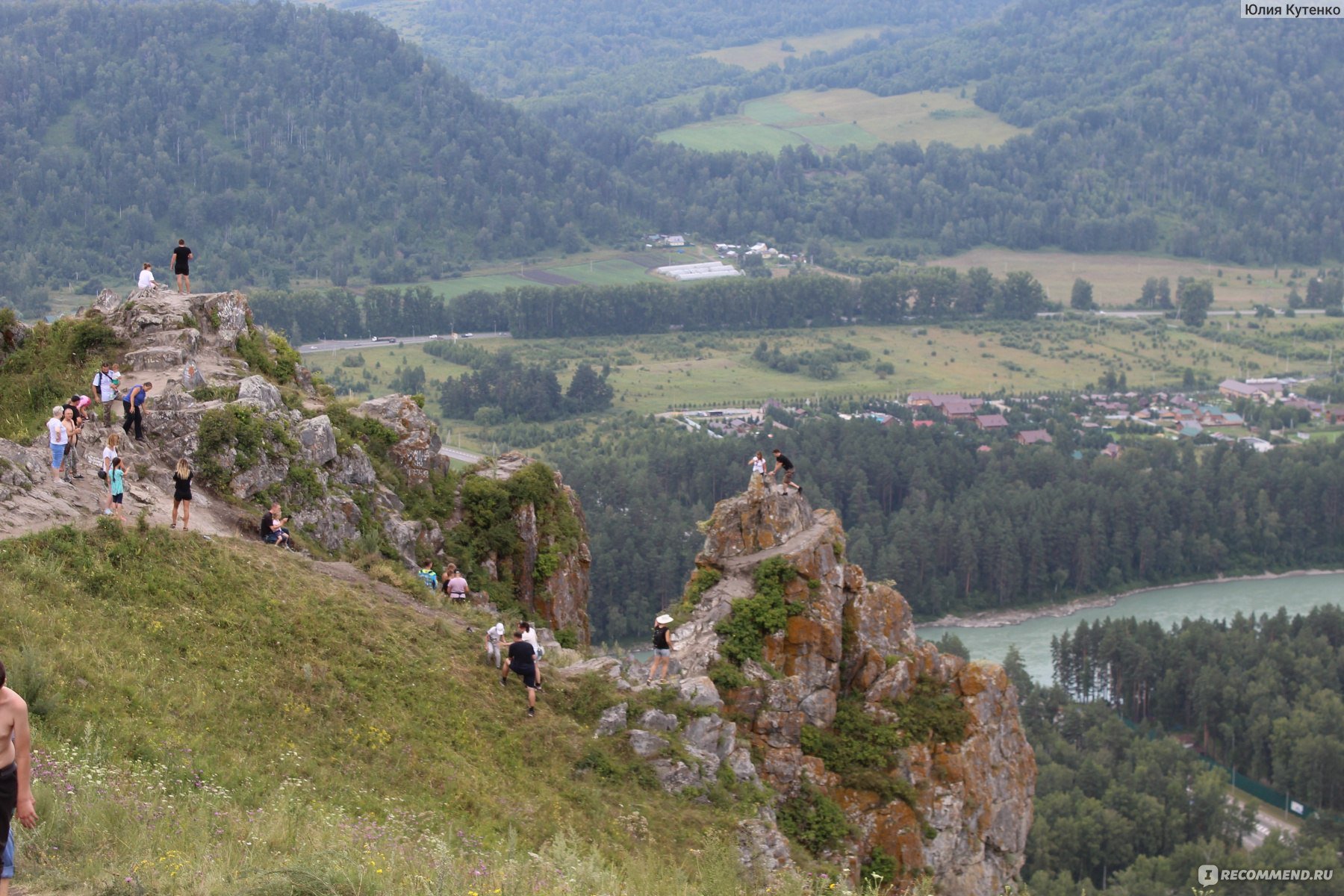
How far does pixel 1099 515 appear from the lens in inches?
4496

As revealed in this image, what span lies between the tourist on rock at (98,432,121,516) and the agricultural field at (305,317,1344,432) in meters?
114

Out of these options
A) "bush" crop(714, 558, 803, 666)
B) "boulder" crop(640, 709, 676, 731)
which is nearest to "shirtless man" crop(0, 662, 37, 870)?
"boulder" crop(640, 709, 676, 731)

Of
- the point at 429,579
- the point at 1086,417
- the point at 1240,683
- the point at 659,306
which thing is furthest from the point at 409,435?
the point at 659,306

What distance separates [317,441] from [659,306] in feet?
502

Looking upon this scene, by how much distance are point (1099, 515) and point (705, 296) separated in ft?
269

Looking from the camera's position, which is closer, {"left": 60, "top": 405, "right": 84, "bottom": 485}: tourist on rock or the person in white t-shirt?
the person in white t-shirt

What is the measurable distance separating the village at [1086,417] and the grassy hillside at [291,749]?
104m

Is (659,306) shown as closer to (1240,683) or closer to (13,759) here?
(1240,683)

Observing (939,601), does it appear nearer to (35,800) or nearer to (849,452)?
(849,452)

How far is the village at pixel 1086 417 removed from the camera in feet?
450

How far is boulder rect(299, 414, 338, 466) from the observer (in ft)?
106

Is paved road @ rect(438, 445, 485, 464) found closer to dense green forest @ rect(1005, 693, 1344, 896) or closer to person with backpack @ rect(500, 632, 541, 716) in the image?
dense green forest @ rect(1005, 693, 1344, 896)

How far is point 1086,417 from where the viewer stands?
147750 millimetres

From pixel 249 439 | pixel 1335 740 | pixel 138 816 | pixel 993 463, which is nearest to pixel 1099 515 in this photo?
pixel 993 463
